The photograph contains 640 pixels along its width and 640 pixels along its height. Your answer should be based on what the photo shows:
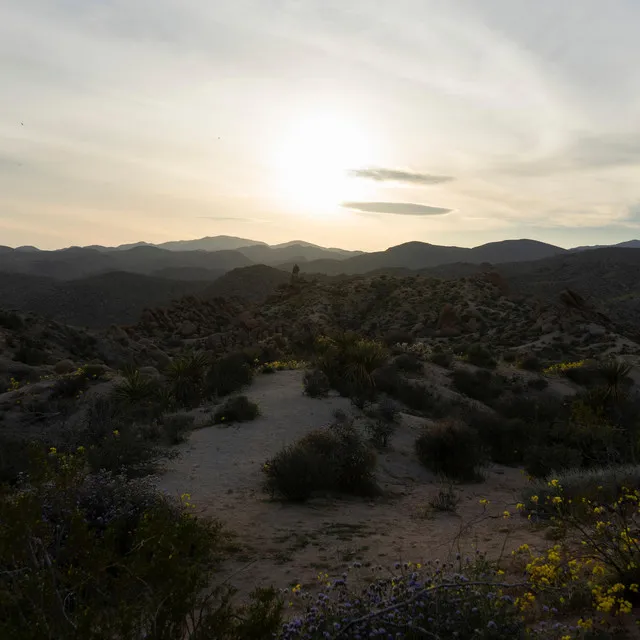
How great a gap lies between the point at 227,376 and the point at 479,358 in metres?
11.4

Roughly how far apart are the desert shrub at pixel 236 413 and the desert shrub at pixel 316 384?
174cm

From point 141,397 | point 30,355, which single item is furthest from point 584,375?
point 30,355

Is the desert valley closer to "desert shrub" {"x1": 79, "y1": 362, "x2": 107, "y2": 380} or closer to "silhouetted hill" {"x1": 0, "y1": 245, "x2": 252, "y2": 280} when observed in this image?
"desert shrub" {"x1": 79, "y1": 362, "x2": 107, "y2": 380}

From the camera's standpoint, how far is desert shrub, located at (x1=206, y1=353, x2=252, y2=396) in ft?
46.9

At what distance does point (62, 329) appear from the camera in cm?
2898

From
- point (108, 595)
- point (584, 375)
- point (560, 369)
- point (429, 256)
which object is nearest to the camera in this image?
point (108, 595)

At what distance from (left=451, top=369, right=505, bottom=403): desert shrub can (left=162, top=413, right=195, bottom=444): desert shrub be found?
929cm

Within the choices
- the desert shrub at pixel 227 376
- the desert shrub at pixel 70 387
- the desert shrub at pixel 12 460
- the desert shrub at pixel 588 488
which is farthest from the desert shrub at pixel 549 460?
the desert shrub at pixel 70 387

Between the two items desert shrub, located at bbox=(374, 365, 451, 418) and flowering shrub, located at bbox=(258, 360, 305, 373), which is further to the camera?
flowering shrub, located at bbox=(258, 360, 305, 373)

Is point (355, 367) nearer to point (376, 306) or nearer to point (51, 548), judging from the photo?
point (51, 548)

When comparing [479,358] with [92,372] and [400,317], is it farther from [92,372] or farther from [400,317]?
[400,317]

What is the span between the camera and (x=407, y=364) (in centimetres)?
1742

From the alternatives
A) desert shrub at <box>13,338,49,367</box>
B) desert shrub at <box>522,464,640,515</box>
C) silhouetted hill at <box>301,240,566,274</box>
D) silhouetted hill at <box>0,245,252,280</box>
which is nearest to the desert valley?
desert shrub at <box>522,464,640,515</box>

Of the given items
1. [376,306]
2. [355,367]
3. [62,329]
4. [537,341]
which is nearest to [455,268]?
[376,306]
